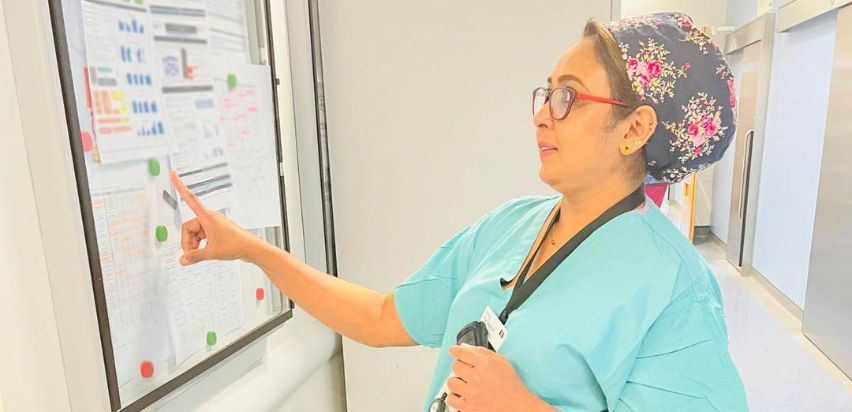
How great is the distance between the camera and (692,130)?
2.84 ft

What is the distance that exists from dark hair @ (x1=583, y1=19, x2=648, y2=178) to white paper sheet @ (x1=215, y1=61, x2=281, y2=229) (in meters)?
0.76

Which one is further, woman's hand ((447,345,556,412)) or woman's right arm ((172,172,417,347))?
woman's right arm ((172,172,417,347))

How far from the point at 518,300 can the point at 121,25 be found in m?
0.78

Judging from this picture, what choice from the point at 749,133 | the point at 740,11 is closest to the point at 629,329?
the point at 749,133

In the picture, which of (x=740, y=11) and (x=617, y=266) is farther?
(x=740, y=11)

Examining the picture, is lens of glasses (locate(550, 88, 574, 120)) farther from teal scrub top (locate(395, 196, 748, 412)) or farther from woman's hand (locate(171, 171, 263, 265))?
woman's hand (locate(171, 171, 263, 265))

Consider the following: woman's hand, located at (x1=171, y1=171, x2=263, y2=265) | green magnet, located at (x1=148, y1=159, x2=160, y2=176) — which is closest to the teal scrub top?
woman's hand, located at (x1=171, y1=171, x2=263, y2=265)

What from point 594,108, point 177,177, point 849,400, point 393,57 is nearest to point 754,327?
point 849,400

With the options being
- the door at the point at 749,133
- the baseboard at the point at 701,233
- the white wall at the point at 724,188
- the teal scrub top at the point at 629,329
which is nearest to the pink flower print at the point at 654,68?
the teal scrub top at the point at 629,329

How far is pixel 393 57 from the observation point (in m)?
1.66

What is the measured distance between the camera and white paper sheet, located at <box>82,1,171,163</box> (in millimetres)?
862

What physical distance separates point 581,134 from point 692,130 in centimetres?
16

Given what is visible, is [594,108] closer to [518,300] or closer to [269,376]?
[518,300]

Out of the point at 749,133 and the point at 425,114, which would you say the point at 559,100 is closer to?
the point at 425,114
